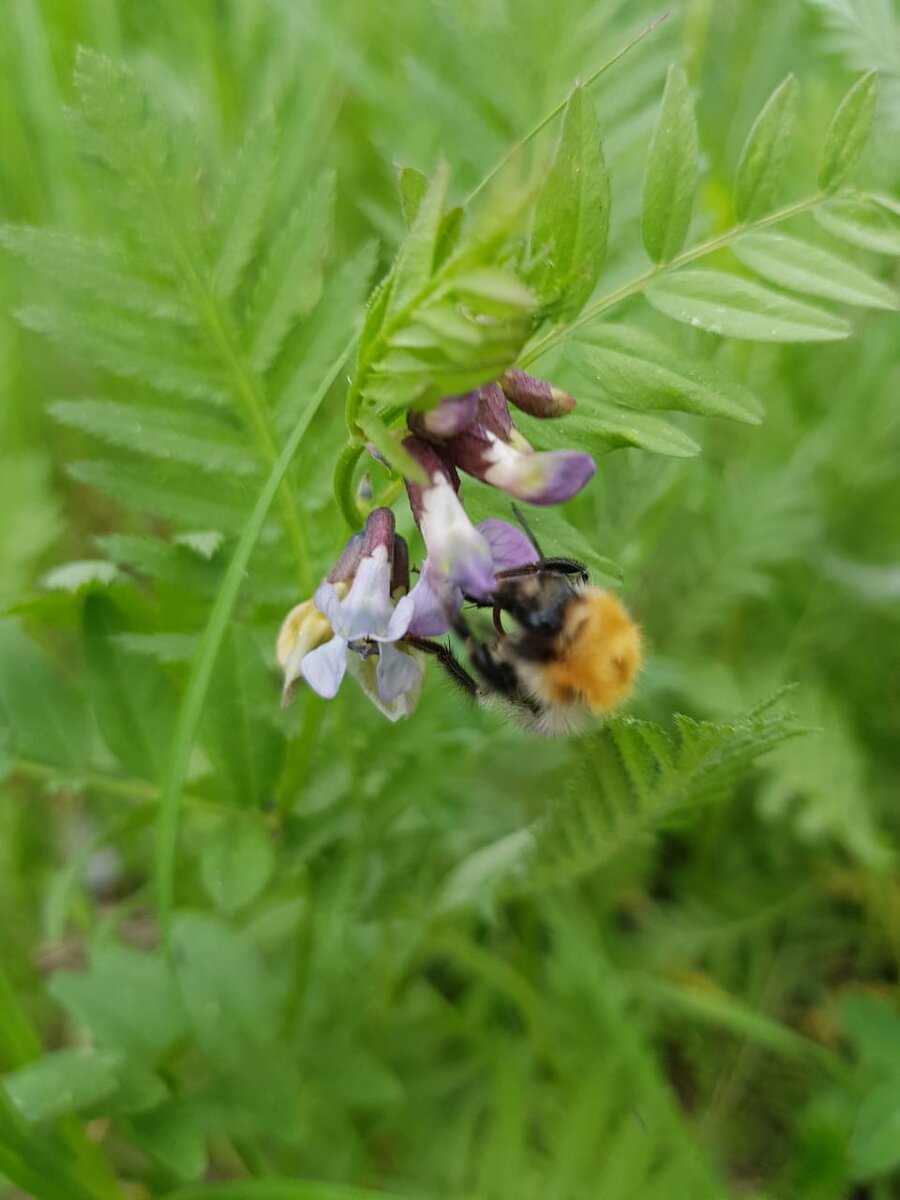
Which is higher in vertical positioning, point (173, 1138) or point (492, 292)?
point (492, 292)

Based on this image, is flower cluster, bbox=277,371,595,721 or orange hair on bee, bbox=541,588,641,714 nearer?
flower cluster, bbox=277,371,595,721

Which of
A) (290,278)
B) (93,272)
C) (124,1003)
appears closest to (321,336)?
(290,278)

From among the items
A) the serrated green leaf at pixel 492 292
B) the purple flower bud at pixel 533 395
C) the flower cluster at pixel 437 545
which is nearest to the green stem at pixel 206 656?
the flower cluster at pixel 437 545

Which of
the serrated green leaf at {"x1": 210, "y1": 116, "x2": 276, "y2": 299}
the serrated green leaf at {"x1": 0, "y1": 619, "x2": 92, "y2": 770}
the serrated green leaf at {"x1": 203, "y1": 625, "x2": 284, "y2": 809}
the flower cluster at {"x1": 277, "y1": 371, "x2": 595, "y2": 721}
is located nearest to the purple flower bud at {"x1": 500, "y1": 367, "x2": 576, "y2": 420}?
the flower cluster at {"x1": 277, "y1": 371, "x2": 595, "y2": 721}

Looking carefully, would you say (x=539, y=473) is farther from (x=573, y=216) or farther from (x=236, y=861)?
(x=236, y=861)

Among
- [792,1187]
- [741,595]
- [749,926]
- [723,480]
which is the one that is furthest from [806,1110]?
[723,480]

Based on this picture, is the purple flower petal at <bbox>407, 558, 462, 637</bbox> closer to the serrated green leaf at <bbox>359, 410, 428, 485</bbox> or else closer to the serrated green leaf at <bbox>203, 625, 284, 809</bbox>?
the serrated green leaf at <bbox>359, 410, 428, 485</bbox>
